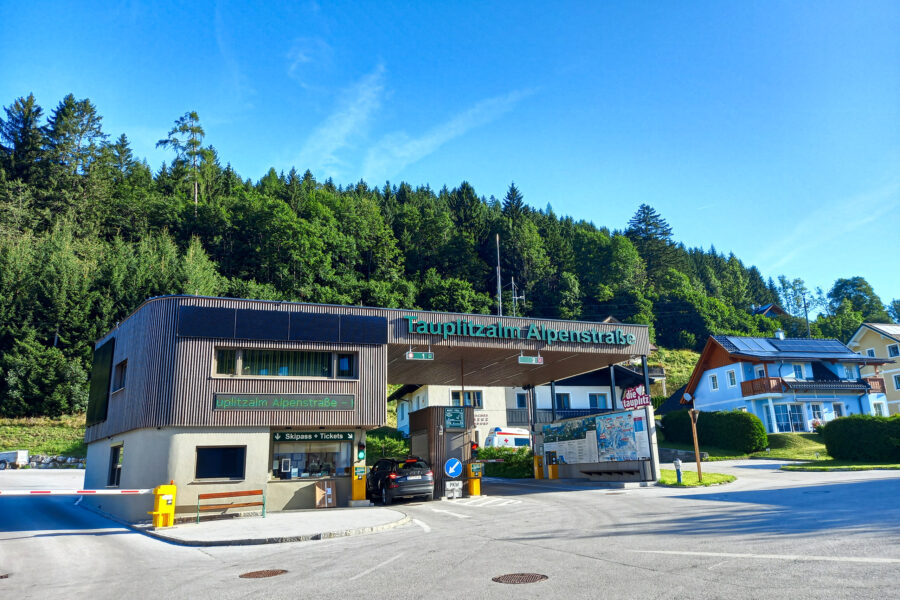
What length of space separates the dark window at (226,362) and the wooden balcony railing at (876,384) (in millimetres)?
51611

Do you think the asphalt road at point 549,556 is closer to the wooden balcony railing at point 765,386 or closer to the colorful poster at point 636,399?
the colorful poster at point 636,399

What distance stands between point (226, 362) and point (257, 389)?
1425 mm

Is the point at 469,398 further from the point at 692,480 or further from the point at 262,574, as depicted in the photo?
the point at 262,574

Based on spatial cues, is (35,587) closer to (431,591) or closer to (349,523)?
(431,591)

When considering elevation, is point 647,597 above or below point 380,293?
below

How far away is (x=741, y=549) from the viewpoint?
9242mm

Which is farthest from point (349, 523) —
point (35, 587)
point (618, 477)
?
point (618, 477)

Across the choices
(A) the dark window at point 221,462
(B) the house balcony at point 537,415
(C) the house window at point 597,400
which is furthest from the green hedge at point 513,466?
(A) the dark window at point 221,462

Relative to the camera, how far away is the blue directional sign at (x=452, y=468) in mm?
24438

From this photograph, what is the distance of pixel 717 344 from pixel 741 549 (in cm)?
4769

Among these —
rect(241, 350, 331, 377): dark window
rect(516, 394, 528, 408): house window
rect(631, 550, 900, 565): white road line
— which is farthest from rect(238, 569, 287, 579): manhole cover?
rect(516, 394, 528, 408): house window

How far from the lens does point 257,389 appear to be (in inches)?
821

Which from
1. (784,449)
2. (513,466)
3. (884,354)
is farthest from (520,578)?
(884,354)

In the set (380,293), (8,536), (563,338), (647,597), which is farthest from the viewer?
(380,293)
